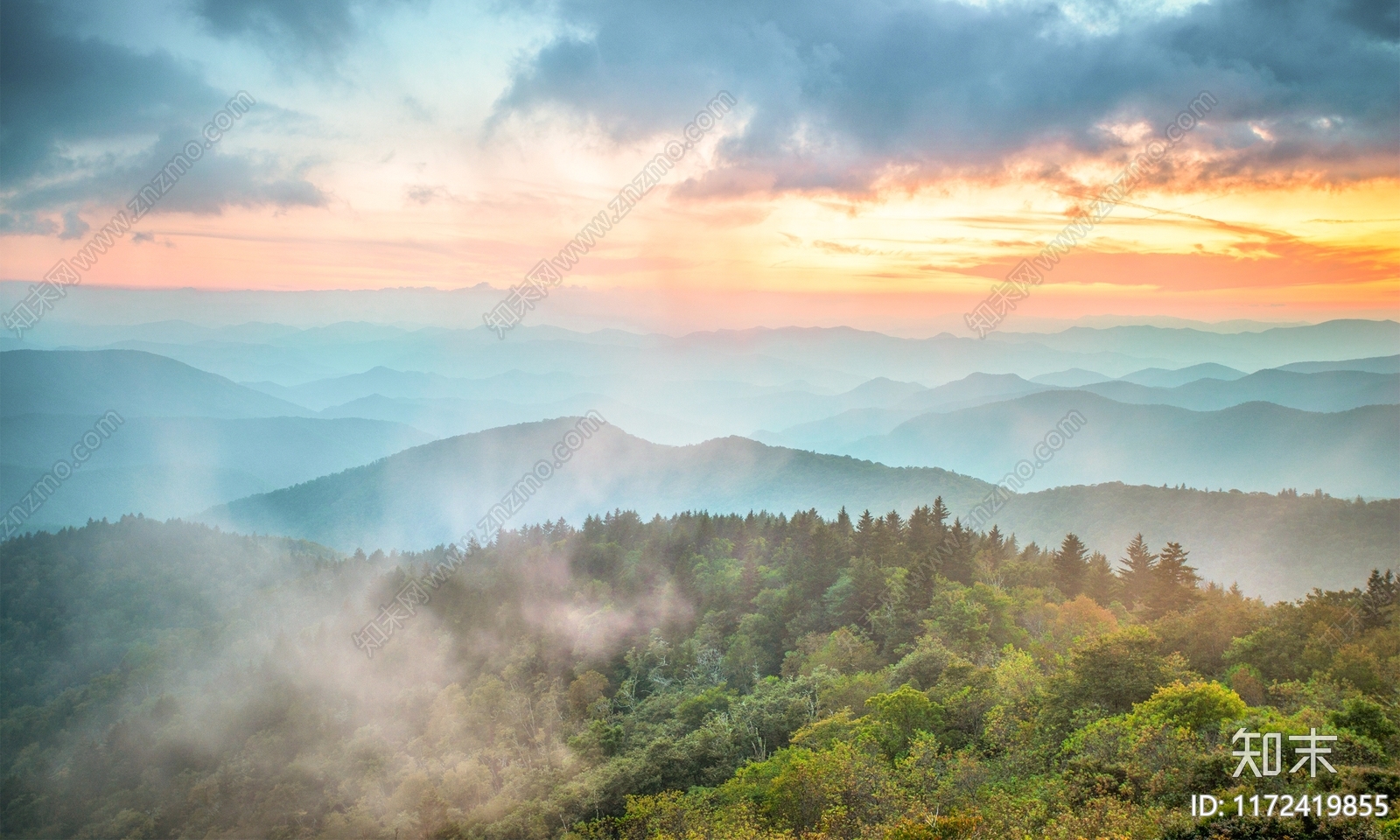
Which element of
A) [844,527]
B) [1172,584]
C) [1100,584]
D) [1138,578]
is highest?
[844,527]

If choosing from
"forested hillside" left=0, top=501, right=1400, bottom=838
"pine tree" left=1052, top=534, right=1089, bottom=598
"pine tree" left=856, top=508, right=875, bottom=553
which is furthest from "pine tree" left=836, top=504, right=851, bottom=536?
"pine tree" left=1052, top=534, right=1089, bottom=598

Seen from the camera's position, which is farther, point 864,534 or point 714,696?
point 864,534

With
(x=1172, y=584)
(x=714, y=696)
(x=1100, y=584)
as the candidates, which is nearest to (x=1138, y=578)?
(x=1100, y=584)

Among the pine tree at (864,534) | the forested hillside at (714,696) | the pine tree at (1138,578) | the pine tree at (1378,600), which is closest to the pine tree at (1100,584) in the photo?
the forested hillside at (714,696)

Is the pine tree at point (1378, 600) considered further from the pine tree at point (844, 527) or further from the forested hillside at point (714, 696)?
the pine tree at point (844, 527)

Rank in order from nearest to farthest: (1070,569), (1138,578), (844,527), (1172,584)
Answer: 1. (1172,584)
2. (1138,578)
3. (1070,569)
4. (844,527)

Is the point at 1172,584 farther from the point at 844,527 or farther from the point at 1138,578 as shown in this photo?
the point at 844,527

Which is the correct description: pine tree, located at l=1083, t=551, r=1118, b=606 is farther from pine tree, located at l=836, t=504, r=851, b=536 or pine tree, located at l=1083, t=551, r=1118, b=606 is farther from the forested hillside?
pine tree, located at l=836, t=504, r=851, b=536

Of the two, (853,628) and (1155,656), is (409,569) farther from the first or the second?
(1155,656)
